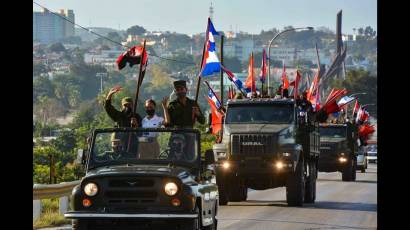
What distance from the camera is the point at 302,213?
27.1 m

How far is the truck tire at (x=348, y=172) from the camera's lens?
49156mm

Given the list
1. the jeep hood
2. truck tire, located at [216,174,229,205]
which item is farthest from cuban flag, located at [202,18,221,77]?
the jeep hood

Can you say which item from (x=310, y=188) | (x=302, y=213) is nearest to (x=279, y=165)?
(x=310, y=188)

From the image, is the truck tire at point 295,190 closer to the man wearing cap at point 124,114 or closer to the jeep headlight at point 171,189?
the man wearing cap at point 124,114

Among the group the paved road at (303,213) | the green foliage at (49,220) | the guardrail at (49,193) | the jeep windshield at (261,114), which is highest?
the jeep windshield at (261,114)

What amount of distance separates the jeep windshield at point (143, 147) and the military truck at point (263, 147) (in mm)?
12451

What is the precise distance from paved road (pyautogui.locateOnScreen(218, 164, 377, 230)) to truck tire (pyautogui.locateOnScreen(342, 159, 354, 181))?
35.8 feet

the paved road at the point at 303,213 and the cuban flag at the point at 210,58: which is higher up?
the cuban flag at the point at 210,58

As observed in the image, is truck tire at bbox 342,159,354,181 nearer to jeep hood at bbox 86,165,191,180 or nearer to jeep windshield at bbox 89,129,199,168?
jeep windshield at bbox 89,129,199,168

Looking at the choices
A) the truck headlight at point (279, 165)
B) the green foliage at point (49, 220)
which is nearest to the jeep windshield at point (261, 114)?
the truck headlight at point (279, 165)

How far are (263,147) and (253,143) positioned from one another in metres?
0.23
